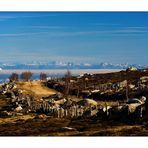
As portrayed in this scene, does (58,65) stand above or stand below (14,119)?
above

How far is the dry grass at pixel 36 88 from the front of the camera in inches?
2440

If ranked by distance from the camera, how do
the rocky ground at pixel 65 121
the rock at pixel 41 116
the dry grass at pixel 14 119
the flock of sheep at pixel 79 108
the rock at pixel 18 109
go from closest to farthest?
the rocky ground at pixel 65 121, the flock of sheep at pixel 79 108, the dry grass at pixel 14 119, the rock at pixel 41 116, the rock at pixel 18 109

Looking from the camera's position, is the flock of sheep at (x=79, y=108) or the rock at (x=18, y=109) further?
the rock at (x=18, y=109)

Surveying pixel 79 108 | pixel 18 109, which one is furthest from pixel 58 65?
pixel 18 109

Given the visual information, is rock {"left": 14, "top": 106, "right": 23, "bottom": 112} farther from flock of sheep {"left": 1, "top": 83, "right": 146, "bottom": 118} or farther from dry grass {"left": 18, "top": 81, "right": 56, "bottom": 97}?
dry grass {"left": 18, "top": 81, "right": 56, "bottom": 97}

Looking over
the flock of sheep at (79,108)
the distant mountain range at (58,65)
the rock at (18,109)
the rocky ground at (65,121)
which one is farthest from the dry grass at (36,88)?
the distant mountain range at (58,65)

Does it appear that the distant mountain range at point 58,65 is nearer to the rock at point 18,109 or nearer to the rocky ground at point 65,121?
the rocky ground at point 65,121

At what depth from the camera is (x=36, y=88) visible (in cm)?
6688

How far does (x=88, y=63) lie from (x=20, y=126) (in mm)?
7602

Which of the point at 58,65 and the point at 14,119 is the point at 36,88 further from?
the point at 58,65

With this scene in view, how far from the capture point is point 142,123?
112 ft

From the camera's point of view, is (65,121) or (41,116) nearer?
(65,121)
